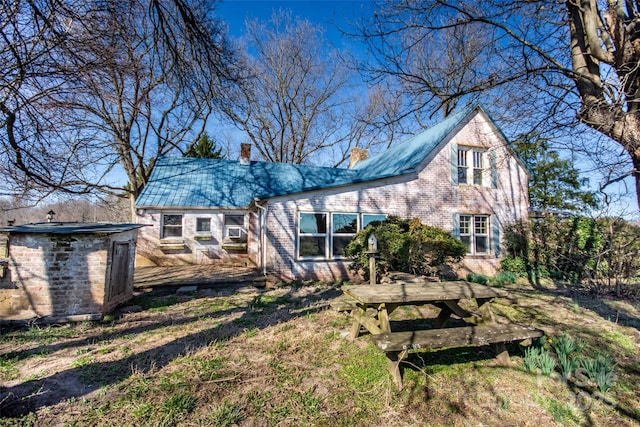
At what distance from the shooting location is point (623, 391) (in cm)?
374

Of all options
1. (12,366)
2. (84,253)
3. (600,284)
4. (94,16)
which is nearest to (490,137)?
(600,284)

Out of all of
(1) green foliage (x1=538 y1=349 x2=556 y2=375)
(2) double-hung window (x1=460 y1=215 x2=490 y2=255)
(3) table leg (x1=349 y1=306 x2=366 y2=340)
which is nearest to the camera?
(1) green foliage (x1=538 y1=349 x2=556 y2=375)

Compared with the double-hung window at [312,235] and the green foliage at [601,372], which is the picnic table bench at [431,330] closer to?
the green foliage at [601,372]

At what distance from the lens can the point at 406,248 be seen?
887cm

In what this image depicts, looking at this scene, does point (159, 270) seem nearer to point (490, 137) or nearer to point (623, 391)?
point (623, 391)

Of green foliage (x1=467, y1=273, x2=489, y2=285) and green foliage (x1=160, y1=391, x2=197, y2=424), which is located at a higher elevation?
green foliage (x1=467, y1=273, x2=489, y2=285)

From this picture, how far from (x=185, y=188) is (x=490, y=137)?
14124 mm

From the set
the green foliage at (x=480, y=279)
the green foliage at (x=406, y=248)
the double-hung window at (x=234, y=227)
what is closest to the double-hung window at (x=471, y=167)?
the green foliage at (x=480, y=279)

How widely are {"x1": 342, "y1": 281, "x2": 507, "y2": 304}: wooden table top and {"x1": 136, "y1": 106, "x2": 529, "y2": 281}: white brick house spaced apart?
18.9ft

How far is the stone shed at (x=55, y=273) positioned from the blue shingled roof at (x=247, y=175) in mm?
7273

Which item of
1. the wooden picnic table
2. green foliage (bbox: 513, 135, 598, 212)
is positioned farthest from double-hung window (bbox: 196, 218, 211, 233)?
green foliage (bbox: 513, 135, 598, 212)

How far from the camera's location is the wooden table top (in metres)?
4.09

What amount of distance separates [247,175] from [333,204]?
24.2 ft

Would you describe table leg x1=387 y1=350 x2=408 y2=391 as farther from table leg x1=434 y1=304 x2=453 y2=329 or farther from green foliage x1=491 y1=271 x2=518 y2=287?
green foliage x1=491 y1=271 x2=518 y2=287
